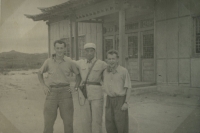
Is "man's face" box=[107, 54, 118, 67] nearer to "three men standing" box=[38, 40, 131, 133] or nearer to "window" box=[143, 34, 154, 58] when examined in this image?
"three men standing" box=[38, 40, 131, 133]

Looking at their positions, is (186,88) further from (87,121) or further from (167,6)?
(87,121)

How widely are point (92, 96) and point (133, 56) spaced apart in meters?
6.03

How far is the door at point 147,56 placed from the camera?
868 centimetres

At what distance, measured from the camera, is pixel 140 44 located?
9.08 m

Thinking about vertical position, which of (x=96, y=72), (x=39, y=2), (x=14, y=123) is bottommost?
(x=14, y=123)

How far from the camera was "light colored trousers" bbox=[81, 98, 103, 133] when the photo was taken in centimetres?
371

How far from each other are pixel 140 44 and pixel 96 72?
221 inches

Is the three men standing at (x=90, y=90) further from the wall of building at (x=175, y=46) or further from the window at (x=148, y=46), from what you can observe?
the window at (x=148, y=46)

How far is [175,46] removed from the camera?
7.62 m

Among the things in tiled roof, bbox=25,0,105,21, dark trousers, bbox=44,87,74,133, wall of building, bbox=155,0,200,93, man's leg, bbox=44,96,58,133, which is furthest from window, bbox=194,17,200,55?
man's leg, bbox=44,96,58,133

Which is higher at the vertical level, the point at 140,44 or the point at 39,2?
the point at 39,2

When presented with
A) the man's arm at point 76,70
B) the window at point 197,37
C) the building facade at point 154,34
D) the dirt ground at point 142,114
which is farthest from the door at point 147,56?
the man's arm at point 76,70

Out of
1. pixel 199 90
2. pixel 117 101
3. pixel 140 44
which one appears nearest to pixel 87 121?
pixel 117 101

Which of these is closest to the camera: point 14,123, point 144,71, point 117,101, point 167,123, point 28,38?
point 117,101
